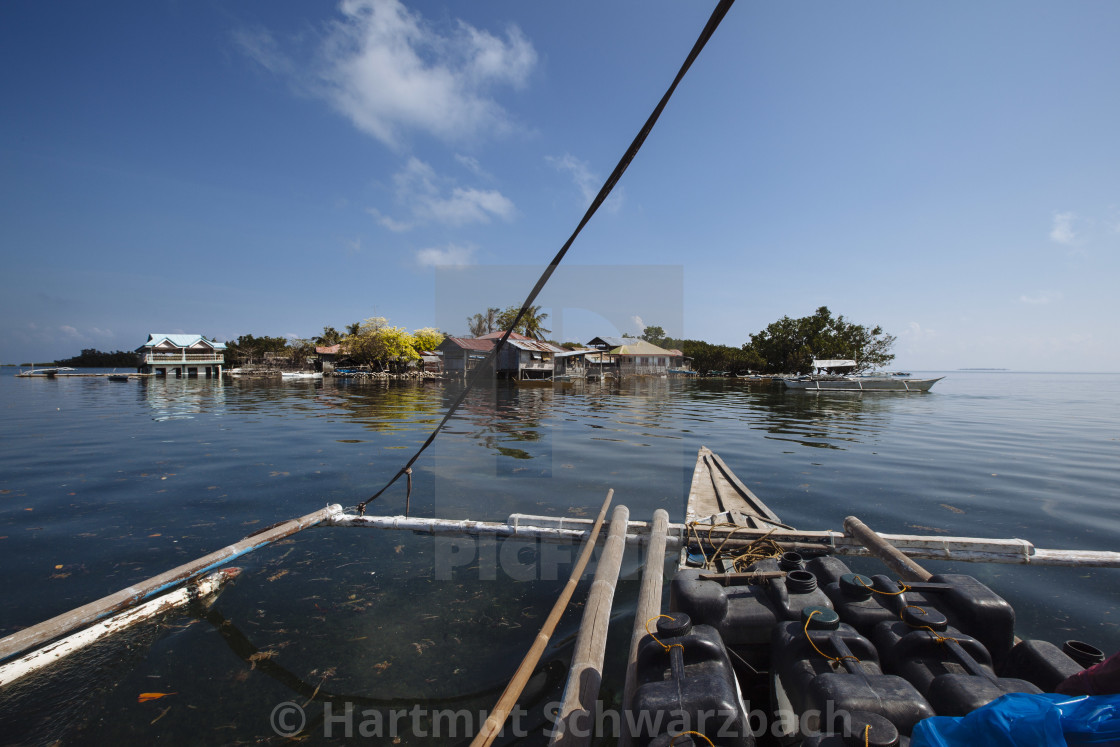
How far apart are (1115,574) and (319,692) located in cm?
869

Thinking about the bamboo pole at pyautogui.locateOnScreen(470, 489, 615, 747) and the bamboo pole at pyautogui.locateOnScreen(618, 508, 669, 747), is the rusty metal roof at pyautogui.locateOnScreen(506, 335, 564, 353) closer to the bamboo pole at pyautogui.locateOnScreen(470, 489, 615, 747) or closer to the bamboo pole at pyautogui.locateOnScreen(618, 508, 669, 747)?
the bamboo pole at pyautogui.locateOnScreen(618, 508, 669, 747)

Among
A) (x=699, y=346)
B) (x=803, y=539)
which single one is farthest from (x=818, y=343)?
(x=803, y=539)

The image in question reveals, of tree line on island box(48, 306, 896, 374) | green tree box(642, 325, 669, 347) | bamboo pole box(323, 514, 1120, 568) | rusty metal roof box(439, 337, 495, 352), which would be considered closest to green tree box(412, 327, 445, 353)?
tree line on island box(48, 306, 896, 374)

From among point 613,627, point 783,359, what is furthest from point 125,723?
point 783,359

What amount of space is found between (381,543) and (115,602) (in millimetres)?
2838

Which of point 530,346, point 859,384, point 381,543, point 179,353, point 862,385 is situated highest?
point 530,346

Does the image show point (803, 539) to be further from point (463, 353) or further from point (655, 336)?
point (655, 336)

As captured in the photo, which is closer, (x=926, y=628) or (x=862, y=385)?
(x=926, y=628)

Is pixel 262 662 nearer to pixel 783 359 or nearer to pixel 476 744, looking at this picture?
pixel 476 744

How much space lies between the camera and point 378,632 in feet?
13.4

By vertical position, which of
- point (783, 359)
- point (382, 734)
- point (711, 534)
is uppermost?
point (783, 359)

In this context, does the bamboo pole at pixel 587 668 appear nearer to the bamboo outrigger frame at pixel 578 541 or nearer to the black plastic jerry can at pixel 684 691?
the black plastic jerry can at pixel 684 691

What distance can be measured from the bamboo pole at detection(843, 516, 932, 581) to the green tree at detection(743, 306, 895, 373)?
2564 inches

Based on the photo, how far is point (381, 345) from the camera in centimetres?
5722
